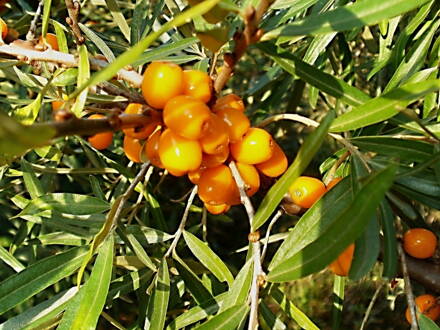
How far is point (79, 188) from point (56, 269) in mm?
1469

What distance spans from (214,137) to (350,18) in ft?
0.82

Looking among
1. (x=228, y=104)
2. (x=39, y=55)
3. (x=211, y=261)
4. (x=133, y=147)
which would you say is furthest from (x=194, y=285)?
(x=39, y=55)

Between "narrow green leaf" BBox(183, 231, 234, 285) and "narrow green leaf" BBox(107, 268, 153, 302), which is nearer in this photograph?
"narrow green leaf" BBox(183, 231, 234, 285)

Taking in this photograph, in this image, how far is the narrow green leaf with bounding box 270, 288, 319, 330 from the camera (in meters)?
0.97

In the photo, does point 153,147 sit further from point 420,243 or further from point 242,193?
point 420,243

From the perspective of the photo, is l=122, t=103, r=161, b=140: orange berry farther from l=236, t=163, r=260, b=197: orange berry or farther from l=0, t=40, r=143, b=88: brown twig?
l=236, t=163, r=260, b=197: orange berry

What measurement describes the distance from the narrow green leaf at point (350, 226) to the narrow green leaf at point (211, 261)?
1.09 ft

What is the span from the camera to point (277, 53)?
83cm

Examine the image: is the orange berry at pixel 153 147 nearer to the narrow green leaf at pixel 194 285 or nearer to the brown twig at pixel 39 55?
the brown twig at pixel 39 55

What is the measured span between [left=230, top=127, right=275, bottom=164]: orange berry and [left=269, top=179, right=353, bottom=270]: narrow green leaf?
12 centimetres

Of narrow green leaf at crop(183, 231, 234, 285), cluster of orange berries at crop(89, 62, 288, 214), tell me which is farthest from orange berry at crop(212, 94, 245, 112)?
narrow green leaf at crop(183, 231, 234, 285)

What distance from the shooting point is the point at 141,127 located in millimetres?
833

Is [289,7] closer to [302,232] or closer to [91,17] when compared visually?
[302,232]

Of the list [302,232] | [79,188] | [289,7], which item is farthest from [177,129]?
[79,188]
